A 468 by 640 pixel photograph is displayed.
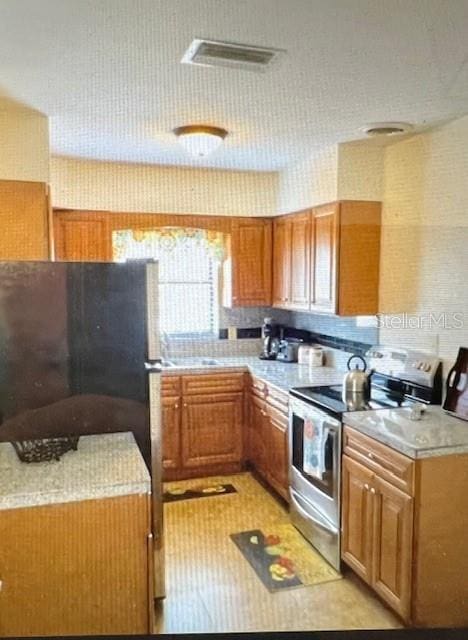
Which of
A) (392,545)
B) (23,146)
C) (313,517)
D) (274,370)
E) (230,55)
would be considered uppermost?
(230,55)

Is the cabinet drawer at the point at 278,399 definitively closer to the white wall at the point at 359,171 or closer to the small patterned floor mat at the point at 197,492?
the small patterned floor mat at the point at 197,492

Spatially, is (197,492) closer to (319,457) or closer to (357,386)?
(319,457)

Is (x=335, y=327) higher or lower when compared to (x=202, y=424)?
higher

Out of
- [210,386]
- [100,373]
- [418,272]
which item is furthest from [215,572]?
[418,272]

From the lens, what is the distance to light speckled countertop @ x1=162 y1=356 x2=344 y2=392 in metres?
2.61

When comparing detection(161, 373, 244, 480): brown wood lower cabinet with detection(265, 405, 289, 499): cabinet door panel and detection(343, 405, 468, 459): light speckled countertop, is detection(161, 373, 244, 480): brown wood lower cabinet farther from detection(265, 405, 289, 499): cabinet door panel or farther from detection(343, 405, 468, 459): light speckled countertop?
detection(343, 405, 468, 459): light speckled countertop

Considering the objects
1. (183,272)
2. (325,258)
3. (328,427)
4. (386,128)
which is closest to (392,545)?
(328,427)

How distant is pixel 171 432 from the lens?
2889mm

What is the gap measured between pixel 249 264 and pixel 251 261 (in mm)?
23

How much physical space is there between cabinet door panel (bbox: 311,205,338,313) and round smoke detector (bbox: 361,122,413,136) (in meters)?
0.41

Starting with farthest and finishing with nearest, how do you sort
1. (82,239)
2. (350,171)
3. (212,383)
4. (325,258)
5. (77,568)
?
(212,383) < (82,239) < (325,258) < (350,171) < (77,568)

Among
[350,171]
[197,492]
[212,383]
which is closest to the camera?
[350,171]

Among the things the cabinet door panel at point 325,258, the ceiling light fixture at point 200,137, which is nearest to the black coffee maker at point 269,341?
the cabinet door panel at point 325,258

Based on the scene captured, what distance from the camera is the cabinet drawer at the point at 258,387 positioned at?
280 cm
